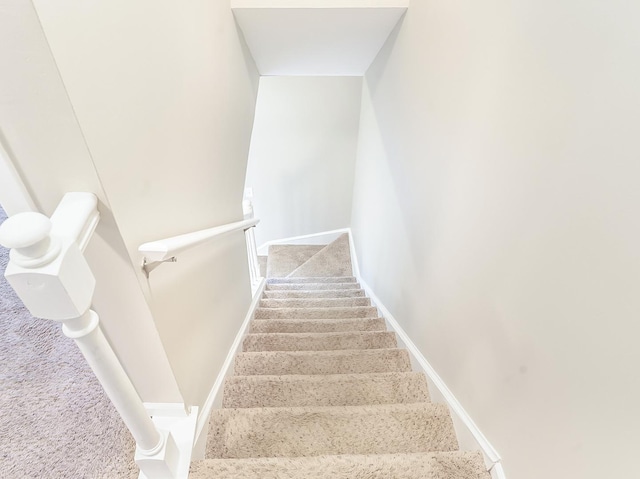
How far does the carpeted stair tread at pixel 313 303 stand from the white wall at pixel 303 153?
1927mm

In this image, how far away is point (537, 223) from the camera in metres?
0.78

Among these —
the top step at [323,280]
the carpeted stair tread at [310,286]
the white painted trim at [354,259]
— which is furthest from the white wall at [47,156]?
the white painted trim at [354,259]

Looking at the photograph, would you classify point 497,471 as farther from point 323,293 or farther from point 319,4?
point 323,293

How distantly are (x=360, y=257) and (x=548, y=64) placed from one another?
3.03 m

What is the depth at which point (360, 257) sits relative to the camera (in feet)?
12.1

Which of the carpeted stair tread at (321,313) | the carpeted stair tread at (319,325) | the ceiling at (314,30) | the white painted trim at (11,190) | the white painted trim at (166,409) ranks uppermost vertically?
the ceiling at (314,30)

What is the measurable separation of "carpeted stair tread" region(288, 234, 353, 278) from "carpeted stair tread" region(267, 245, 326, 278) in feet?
0.56

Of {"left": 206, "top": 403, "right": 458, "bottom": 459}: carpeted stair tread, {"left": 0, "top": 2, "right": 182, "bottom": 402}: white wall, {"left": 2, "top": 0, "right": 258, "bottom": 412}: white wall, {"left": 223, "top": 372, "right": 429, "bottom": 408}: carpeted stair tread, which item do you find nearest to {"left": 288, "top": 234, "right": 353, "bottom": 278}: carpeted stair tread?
{"left": 2, "top": 0, "right": 258, "bottom": 412}: white wall

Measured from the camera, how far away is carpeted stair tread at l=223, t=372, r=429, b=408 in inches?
53.9

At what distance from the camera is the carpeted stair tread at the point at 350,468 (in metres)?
0.96

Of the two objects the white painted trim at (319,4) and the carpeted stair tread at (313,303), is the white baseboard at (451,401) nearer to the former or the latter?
the carpeted stair tread at (313,303)

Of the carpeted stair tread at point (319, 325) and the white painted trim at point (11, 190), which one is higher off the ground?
the white painted trim at point (11, 190)

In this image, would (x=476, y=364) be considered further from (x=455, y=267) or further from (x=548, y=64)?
(x=548, y=64)

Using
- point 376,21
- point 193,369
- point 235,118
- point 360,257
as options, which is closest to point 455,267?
point 193,369
